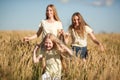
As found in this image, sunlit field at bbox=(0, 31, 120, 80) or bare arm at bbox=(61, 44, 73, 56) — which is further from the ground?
bare arm at bbox=(61, 44, 73, 56)

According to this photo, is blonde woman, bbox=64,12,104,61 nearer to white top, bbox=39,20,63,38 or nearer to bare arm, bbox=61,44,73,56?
white top, bbox=39,20,63,38

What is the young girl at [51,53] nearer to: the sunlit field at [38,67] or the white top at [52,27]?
the sunlit field at [38,67]

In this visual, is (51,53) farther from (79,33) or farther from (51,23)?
(79,33)

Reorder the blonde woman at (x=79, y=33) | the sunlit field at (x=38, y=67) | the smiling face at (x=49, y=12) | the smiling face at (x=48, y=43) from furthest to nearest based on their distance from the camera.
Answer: the blonde woman at (x=79, y=33) < the smiling face at (x=49, y=12) < the smiling face at (x=48, y=43) < the sunlit field at (x=38, y=67)

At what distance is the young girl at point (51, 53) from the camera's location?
3.56 metres

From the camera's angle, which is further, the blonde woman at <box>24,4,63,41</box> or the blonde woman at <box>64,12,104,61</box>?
the blonde woman at <box>64,12,104,61</box>

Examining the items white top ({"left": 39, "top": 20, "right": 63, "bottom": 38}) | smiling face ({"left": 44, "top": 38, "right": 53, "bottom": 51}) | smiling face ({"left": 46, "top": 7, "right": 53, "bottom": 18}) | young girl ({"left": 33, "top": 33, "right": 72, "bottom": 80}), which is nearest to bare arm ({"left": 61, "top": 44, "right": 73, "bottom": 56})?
young girl ({"left": 33, "top": 33, "right": 72, "bottom": 80})

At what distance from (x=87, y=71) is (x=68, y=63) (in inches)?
11.9

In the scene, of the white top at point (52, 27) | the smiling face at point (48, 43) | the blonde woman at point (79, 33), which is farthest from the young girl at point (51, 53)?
the blonde woman at point (79, 33)

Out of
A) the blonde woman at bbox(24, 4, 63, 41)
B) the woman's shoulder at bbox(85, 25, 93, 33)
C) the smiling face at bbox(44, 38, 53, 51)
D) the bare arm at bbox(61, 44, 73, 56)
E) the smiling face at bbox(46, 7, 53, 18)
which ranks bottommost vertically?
the bare arm at bbox(61, 44, 73, 56)

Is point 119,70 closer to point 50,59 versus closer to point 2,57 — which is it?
Answer: point 50,59

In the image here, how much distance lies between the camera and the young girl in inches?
140

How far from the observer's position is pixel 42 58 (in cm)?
370

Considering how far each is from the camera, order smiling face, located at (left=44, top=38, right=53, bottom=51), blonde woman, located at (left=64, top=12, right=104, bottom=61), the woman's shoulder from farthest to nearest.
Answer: the woman's shoulder
blonde woman, located at (left=64, top=12, right=104, bottom=61)
smiling face, located at (left=44, top=38, right=53, bottom=51)
